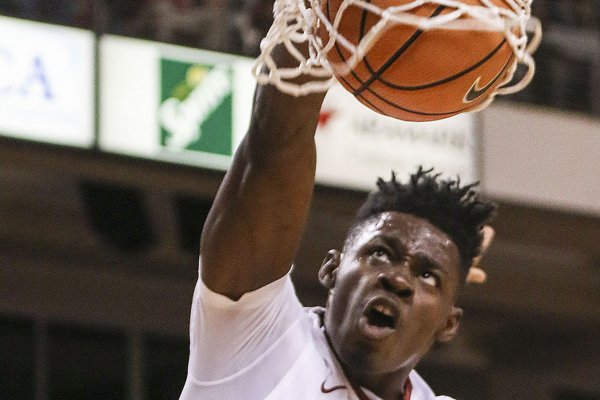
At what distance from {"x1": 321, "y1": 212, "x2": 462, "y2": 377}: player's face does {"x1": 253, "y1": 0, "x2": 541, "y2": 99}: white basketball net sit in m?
0.51

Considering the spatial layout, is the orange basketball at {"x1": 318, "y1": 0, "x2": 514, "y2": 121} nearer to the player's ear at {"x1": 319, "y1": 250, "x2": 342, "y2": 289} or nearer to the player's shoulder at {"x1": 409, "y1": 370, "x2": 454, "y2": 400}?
the player's ear at {"x1": 319, "y1": 250, "x2": 342, "y2": 289}

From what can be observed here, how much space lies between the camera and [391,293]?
2.85 m

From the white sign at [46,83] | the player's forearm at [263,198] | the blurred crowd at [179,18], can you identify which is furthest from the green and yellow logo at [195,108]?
the player's forearm at [263,198]

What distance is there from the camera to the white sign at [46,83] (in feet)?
27.9

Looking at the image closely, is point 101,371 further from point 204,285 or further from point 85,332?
point 204,285

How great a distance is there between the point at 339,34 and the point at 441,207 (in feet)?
2.53

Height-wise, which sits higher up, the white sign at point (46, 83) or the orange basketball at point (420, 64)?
the orange basketball at point (420, 64)

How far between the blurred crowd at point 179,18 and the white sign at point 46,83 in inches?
13.5

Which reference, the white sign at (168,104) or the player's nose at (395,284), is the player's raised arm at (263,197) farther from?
the white sign at (168,104)

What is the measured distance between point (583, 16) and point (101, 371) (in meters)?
4.91

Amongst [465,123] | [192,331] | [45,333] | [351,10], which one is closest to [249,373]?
[192,331]

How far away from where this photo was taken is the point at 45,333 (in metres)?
10.2

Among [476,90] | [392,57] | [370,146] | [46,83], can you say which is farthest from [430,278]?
[370,146]

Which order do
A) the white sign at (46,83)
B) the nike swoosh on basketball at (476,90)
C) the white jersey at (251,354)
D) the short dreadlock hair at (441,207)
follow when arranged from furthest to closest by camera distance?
the white sign at (46,83), the short dreadlock hair at (441,207), the white jersey at (251,354), the nike swoosh on basketball at (476,90)
